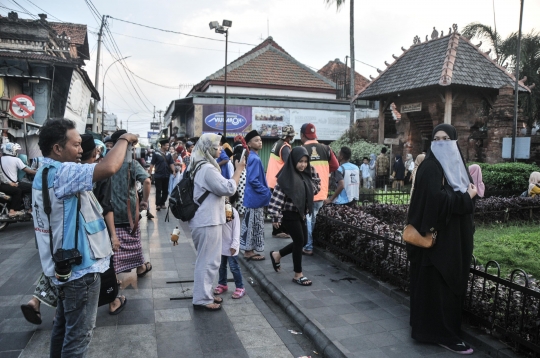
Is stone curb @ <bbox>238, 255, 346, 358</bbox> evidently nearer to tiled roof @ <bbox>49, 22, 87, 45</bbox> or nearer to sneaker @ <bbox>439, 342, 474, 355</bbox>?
sneaker @ <bbox>439, 342, 474, 355</bbox>

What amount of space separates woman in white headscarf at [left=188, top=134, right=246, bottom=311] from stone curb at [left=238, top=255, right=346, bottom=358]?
0.84 metres

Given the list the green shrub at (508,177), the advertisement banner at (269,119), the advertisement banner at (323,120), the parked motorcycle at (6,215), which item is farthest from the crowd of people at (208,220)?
the advertisement banner at (323,120)

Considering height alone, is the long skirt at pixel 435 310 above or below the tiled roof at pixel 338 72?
below

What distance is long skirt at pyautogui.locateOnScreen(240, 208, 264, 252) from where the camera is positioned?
6.77 m

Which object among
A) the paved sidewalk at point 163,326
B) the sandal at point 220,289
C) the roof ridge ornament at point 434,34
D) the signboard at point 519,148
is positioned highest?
the roof ridge ornament at point 434,34

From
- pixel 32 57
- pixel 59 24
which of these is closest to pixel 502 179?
pixel 32 57

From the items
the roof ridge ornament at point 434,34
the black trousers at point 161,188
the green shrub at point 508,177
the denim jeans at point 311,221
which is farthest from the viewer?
the roof ridge ornament at point 434,34

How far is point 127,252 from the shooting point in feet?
18.0

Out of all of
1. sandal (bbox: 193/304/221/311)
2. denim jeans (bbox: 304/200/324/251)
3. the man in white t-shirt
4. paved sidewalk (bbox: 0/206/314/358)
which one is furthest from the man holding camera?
the man in white t-shirt

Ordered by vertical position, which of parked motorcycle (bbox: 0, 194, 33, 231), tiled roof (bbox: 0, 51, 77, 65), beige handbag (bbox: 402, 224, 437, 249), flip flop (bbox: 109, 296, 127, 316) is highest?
tiled roof (bbox: 0, 51, 77, 65)

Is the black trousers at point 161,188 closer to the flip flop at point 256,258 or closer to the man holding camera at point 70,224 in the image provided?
the flip flop at point 256,258

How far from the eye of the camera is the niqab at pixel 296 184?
555 centimetres

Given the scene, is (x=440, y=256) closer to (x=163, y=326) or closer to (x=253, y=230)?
(x=163, y=326)

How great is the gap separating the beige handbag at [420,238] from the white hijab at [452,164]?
47 centimetres
